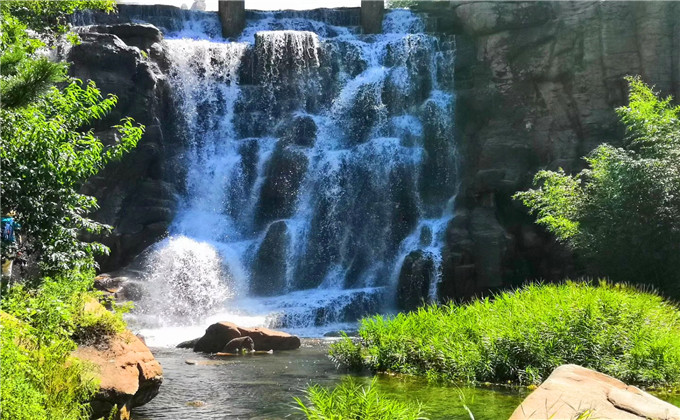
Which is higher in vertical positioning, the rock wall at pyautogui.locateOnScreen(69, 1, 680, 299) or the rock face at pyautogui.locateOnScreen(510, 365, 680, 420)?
the rock wall at pyautogui.locateOnScreen(69, 1, 680, 299)

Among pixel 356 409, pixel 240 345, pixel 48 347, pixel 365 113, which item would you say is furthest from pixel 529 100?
pixel 48 347

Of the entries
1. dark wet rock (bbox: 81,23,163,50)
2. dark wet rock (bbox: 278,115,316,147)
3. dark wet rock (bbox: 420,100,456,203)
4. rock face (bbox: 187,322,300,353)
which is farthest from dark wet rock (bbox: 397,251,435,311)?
dark wet rock (bbox: 81,23,163,50)

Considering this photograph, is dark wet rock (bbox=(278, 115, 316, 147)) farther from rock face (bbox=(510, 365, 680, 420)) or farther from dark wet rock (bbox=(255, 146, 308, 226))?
Answer: rock face (bbox=(510, 365, 680, 420))

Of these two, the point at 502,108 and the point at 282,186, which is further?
the point at 502,108

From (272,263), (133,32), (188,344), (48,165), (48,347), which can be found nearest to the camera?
(48,347)

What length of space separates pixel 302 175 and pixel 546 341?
20015 millimetres

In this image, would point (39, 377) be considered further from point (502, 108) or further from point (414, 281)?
point (502, 108)

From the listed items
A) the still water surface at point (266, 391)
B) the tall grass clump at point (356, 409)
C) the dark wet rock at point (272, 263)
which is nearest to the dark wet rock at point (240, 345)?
the still water surface at point (266, 391)

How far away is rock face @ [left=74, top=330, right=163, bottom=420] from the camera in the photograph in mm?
8797

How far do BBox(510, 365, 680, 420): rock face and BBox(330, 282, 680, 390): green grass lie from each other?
3902mm

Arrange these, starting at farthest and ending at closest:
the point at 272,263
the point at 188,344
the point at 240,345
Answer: the point at 272,263, the point at 188,344, the point at 240,345

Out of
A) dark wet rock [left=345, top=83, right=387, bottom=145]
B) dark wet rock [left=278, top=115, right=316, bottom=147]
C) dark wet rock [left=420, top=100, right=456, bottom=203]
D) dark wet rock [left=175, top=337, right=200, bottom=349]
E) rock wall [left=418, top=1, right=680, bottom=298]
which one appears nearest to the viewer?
dark wet rock [left=175, top=337, right=200, bottom=349]

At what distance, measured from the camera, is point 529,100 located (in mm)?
31969

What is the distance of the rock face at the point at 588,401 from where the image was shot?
7.02 m
